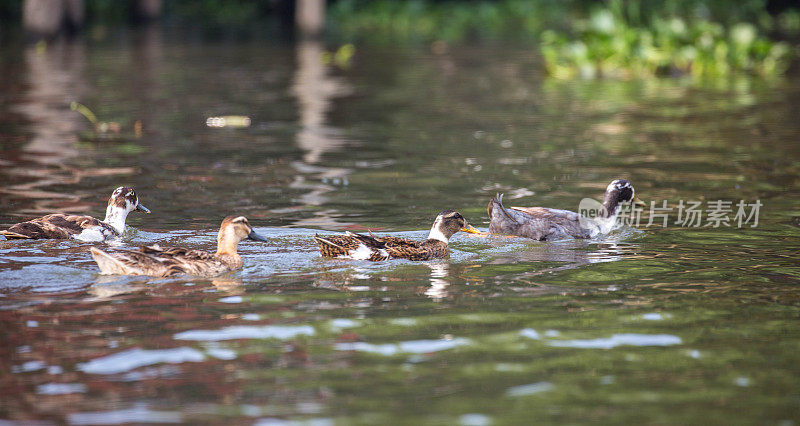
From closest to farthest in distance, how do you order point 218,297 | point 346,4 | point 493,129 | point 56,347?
point 56,347
point 218,297
point 493,129
point 346,4

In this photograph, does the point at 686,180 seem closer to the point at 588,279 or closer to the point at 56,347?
the point at 588,279

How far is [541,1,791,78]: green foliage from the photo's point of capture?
2695cm

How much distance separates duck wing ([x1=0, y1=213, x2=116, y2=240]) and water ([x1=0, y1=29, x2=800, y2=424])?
117 millimetres

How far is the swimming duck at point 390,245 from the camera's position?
31.7 ft

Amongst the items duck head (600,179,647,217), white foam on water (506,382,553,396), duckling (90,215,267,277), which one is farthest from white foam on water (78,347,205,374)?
duck head (600,179,647,217)

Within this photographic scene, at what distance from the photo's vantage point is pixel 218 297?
8.67m

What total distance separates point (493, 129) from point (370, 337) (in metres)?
12.0

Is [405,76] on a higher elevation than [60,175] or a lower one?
higher

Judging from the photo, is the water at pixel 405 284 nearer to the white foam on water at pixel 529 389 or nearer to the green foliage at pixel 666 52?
the white foam on water at pixel 529 389

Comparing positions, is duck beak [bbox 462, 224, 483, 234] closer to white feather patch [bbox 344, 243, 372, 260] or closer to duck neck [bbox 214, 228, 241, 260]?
white feather patch [bbox 344, 243, 372, 260]

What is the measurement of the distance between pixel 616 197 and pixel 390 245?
2910 millimetres

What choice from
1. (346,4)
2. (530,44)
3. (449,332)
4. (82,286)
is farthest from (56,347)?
(346,4)
